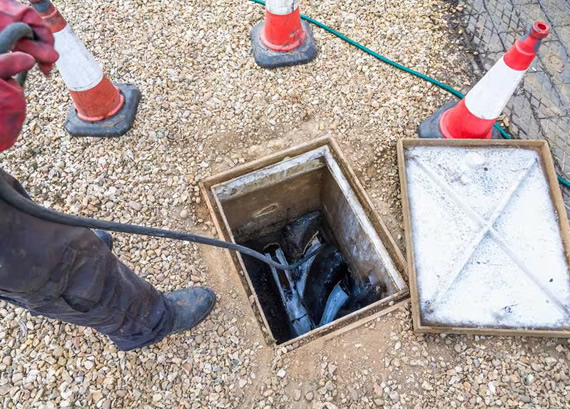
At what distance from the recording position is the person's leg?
154cm

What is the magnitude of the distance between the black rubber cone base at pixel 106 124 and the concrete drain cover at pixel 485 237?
1.85 m

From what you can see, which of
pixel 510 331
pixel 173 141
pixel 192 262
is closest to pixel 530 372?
pixel 510 331

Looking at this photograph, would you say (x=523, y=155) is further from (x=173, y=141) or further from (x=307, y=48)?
(x=173, y=141)

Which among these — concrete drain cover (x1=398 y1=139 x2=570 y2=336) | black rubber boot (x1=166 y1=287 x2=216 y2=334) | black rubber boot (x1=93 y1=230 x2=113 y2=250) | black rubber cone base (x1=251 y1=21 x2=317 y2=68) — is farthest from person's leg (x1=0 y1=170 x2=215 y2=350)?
black rubber cone base (x1=251 y1=21 x2=317 y2=68)

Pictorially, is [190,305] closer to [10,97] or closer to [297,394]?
[297,394]

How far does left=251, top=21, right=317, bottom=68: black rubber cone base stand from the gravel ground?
8 cm

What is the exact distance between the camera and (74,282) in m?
1.75

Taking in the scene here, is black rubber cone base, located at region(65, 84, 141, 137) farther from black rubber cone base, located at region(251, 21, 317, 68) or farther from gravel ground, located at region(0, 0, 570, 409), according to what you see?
black rubber cone base, located at region(251, 21, 317, 68)

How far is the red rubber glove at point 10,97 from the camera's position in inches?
54.8

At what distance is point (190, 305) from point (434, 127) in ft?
6.48

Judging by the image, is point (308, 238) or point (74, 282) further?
point (308, 238)

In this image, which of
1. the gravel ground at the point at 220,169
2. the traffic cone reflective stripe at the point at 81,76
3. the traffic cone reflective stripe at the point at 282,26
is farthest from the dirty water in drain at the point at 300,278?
the traffic cone reflective stripe at the point at 81,76

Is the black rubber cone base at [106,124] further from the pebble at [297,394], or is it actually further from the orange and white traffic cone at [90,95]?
the pebble at [297,394]

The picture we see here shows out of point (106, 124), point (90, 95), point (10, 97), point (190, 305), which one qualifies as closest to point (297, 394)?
point (190, 305)
